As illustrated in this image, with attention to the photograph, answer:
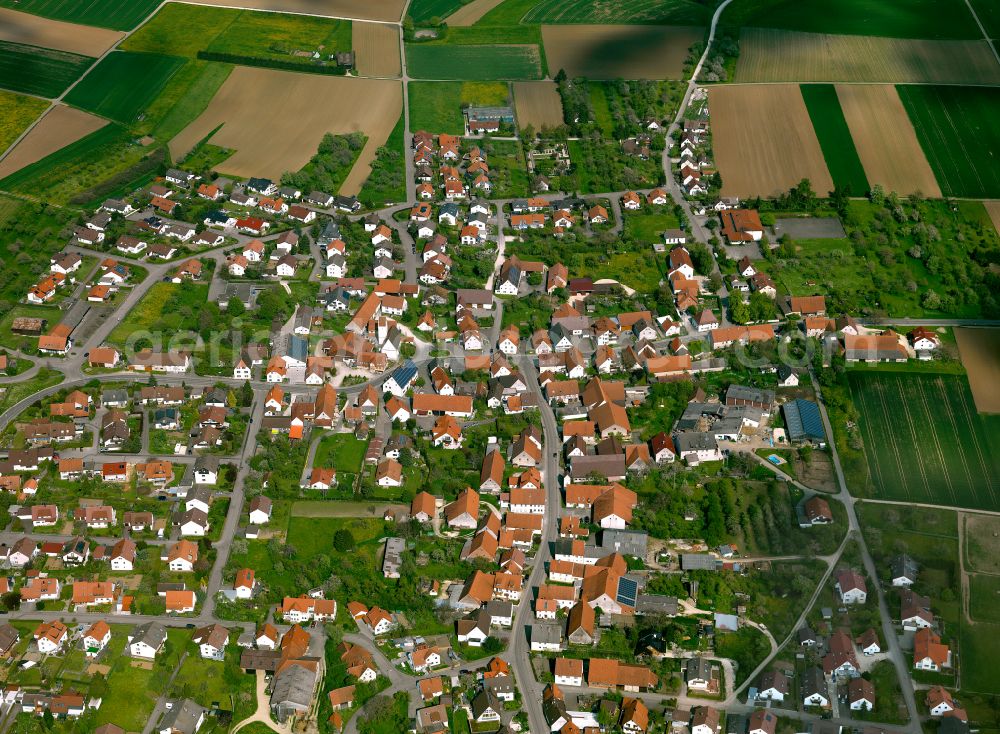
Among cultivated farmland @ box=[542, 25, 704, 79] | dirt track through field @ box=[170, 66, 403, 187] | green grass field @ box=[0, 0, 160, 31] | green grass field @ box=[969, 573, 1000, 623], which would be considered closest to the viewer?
green grass field @ box=[969, 573, 1000, 623]

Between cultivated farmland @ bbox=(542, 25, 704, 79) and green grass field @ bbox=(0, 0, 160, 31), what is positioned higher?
green grass field @ bbox=(0, 0, 160, 31)

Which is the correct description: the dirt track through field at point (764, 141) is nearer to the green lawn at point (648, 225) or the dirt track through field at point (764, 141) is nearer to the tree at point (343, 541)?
the green lawn at point (648, 225)

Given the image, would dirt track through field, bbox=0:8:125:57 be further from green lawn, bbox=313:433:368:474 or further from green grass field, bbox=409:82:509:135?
green lawn, bbox=313:433:368:474

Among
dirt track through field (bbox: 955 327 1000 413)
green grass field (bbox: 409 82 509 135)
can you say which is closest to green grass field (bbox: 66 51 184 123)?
green grass field (bbox: 409 82 509 135)

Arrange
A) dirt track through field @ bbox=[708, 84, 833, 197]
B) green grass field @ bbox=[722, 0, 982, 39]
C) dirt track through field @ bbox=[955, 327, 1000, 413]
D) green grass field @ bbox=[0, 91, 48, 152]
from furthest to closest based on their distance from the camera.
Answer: green grass field @ bbox=[722, 0, 982, 39]
green grass field @ bbox=[0, 91, 48, 152]
dirt track through field @ bbox=[708, 84, 833, 197]
dirt track through field @ bbox=[955, 327, 1000, 413]

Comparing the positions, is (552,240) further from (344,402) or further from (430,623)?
(430,623)

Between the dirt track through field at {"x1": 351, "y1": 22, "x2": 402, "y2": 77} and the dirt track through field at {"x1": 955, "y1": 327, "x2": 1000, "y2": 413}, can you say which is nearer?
the dirt track through field at {"x1": 955, "y1": 327, "x2": 1000, "y2": 413}

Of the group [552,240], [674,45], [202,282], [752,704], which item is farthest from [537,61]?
[752,704]
